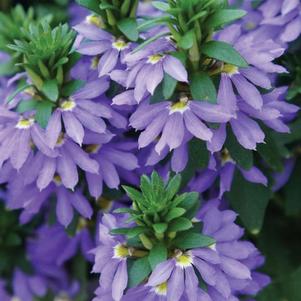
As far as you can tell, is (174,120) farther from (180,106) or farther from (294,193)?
(294,193)

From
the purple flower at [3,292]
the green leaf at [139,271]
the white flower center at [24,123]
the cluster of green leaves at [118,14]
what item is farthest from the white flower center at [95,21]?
the purple flower at [3,292]

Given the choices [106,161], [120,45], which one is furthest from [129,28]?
[106,161]

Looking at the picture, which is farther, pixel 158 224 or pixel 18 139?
pixel 18 139

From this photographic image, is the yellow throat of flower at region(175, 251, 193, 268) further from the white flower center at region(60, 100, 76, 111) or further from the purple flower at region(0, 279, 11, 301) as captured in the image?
the purple flower at region(0, 279, 11, 301)

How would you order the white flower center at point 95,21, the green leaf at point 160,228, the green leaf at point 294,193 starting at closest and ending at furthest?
the green leaf at point 160,228, the white flower center at point 95,21, the green leaf at point 294,193

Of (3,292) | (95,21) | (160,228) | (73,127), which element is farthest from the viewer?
(3,292)

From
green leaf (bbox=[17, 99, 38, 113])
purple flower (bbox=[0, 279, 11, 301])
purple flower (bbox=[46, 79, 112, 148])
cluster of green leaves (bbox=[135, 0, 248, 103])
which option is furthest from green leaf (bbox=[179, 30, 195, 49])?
purple flower (bbox=[0, 279, 11, 301])

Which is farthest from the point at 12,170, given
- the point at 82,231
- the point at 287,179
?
the point at 287,179

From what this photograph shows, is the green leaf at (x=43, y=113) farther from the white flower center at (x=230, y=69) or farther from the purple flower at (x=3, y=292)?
the purple flower at (x=3, y=292)
